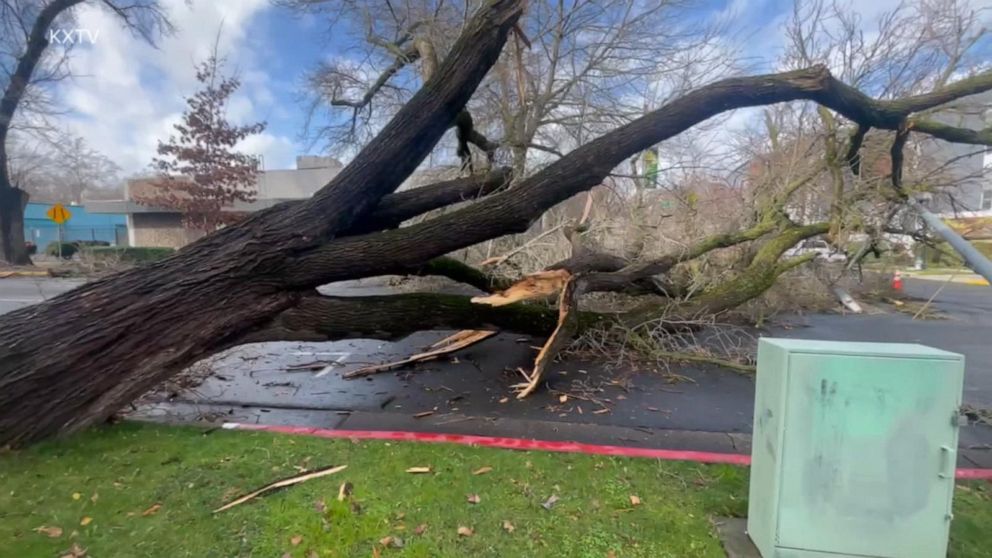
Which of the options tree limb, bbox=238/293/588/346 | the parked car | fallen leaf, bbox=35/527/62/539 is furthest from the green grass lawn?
the parked car

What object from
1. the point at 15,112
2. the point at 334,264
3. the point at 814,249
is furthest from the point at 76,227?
the point at 814,249

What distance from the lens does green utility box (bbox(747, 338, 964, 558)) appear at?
7.60 feet

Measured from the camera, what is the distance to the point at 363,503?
9.95ft

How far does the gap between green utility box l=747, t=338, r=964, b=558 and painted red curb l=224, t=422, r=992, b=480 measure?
1.30 m

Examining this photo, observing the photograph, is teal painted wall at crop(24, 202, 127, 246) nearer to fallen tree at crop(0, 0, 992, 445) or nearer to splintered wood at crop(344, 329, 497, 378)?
splintered wood at crop(344, 329, 497, 378)

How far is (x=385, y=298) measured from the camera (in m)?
5.37

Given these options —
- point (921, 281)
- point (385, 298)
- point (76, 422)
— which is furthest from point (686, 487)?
point (921, 281)

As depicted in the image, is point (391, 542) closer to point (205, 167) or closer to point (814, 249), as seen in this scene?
point (814, 249)

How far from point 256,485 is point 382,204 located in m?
3.08

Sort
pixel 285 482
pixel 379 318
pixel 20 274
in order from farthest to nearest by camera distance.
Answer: pixel 20 274
pixel 379 318
pixel 285 482

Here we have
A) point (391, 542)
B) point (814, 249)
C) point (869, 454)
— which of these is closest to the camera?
point (869, 454)

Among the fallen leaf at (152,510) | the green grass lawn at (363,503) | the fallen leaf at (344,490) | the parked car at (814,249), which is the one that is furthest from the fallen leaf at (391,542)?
the parked car at (814,249)

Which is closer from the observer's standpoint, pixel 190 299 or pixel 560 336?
pixel 190 299

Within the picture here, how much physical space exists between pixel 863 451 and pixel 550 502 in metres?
1.69
